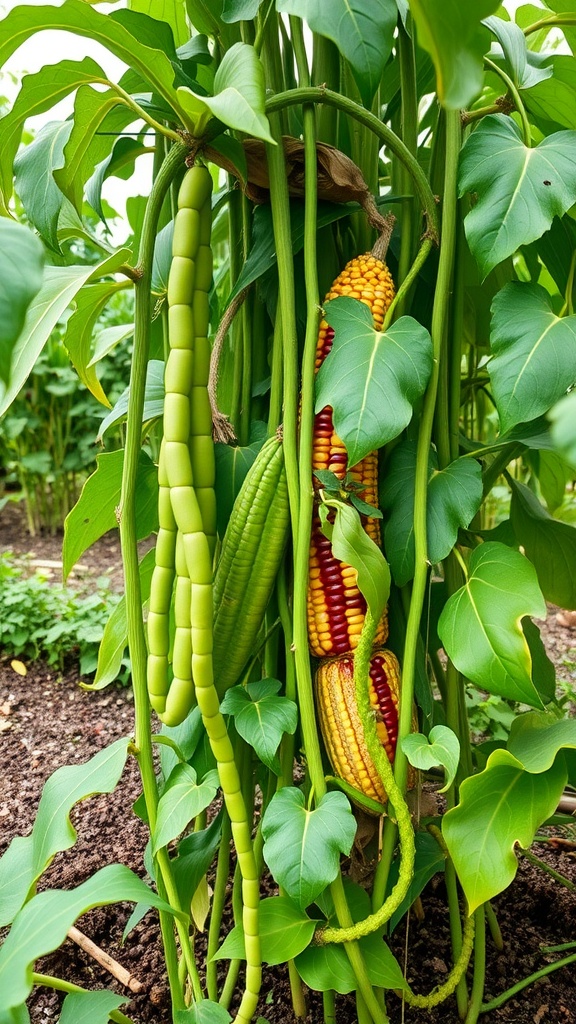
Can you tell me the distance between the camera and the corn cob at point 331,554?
0.66m

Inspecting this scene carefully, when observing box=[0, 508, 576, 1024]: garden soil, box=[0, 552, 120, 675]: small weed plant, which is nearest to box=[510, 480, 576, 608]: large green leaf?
box=[0, 508, 576, 1024]: garden soil

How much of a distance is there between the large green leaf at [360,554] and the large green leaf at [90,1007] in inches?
14.1

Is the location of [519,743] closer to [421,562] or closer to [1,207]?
[421,562]

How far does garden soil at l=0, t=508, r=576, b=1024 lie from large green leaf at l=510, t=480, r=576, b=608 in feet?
1.24

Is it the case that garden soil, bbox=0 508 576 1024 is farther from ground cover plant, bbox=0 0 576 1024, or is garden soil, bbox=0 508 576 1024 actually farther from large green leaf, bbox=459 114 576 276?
large green leaf, bbox=459 114 576 276

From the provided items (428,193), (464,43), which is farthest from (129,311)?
(464,43)

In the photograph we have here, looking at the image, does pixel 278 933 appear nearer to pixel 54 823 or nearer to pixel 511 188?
pixel 54 823

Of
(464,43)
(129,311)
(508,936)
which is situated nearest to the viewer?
(464,43)

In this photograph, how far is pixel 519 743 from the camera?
71 centimetres

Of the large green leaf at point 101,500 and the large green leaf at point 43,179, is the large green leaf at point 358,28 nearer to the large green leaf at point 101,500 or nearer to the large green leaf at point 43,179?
the large green leaf at point 43,179

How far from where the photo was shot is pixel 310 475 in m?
0.62

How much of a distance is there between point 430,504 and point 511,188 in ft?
0.84

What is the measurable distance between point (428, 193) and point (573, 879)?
2.76 ft

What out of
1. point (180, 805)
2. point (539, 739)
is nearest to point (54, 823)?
→ point (180, 805)
